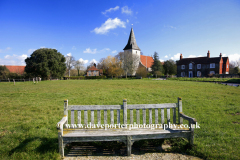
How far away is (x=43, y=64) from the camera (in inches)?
1743

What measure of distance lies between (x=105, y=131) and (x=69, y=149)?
3.23 feet

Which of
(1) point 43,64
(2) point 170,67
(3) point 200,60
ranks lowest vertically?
(2) point 170,67

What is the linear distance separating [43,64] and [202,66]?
181ft

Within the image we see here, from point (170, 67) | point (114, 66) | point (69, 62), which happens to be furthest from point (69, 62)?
point (170, 67)

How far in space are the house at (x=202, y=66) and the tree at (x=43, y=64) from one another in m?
46.3

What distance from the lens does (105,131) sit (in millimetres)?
3445

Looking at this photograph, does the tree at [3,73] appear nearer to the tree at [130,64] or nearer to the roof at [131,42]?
the tree at [130,64]

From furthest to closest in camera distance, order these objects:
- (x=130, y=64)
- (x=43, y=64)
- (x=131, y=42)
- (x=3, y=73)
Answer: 1. (x=131, y=42)
2. (x=130, y=64)
3. (x=3, y=73)
4. (x=43, y=64)

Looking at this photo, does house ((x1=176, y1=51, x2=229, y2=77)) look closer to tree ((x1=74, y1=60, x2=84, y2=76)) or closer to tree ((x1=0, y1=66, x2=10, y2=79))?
tree ((x1=74, y1=60, x2=84, y2=76))

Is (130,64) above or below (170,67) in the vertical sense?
above

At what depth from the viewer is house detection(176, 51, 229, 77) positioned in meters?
49.8

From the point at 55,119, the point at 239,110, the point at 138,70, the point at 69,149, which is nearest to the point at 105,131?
the point at 69,149

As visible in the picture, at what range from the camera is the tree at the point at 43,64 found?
44250 millimetres

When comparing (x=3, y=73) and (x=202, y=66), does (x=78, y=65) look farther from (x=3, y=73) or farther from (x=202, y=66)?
(x=202, y=66)
